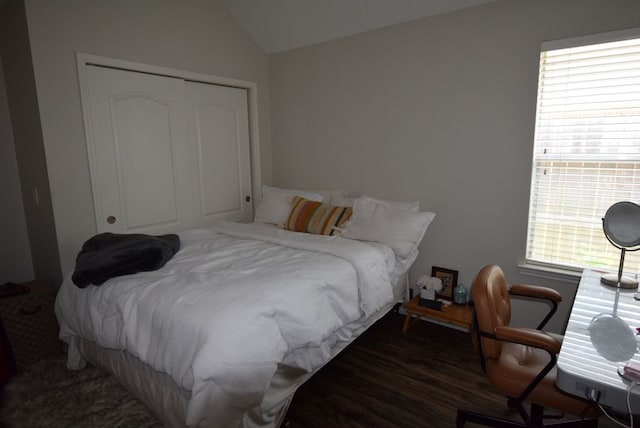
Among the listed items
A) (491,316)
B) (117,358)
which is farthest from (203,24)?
(491,316)

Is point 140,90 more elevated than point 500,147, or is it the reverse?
point 140,90

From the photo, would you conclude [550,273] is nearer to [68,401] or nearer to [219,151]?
[219,151]

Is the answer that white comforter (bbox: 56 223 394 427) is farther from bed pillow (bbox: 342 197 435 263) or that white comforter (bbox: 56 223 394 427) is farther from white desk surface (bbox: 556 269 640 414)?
white desk surface (bbox: 556 269 640 414)

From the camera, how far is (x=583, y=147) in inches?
91.1

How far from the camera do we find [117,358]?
193 cm

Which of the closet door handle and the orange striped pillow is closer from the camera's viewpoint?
the closet door handle

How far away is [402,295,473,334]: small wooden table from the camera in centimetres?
255

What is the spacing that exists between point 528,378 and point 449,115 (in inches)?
75.1

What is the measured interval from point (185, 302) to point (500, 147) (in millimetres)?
2267

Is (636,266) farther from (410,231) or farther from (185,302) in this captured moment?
(185,302)

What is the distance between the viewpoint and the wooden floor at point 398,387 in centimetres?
192

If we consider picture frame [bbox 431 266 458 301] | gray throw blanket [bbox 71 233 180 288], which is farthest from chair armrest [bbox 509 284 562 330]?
gray throw blanket [bbox 71 233 180 288]

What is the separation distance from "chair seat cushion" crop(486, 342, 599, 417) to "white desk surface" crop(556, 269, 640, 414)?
0.24m

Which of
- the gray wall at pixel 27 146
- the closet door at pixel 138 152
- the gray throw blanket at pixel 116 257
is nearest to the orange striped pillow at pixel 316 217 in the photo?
the closet door at pixel 138 152
